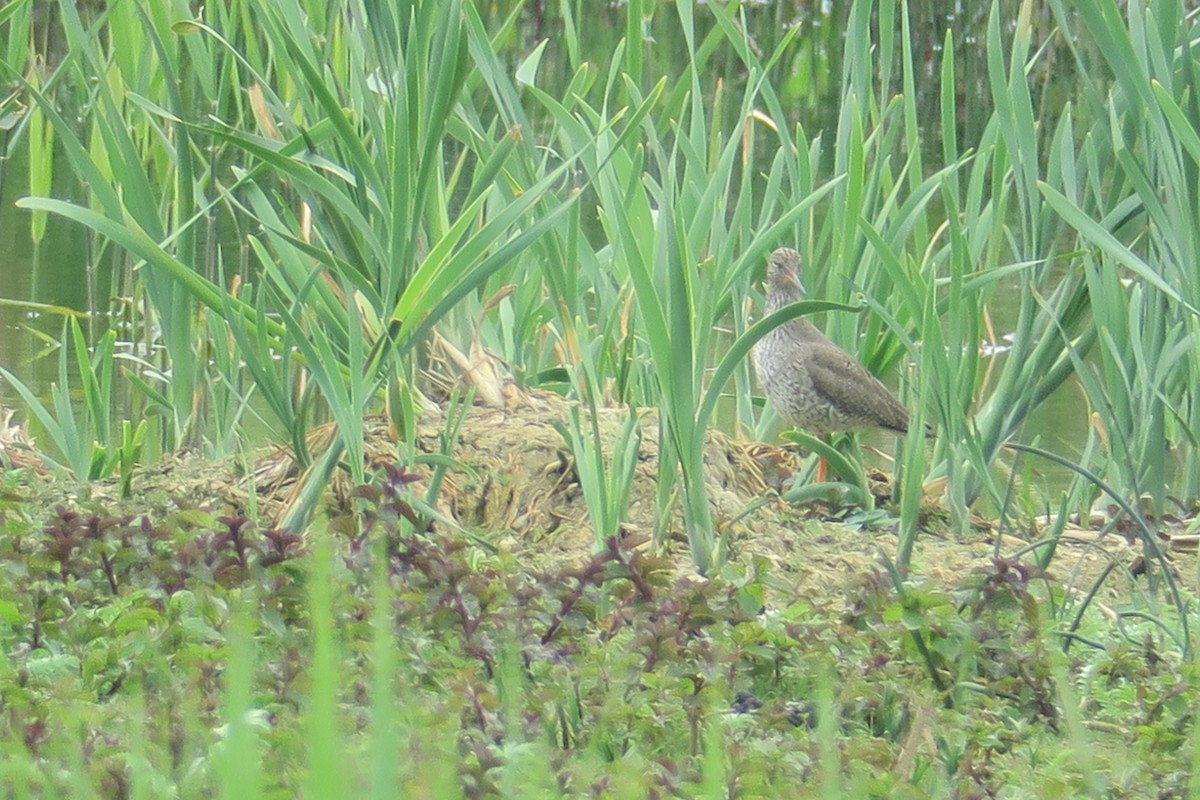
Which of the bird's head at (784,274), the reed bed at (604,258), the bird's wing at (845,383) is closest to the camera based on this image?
the reed bed at (604,258)

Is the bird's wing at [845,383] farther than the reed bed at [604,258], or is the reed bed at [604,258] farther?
the bird's wing at [845,383]

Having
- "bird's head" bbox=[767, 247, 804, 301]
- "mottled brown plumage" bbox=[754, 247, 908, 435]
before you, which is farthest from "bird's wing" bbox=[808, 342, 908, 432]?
"bird's head" bbox=[767, 247, 804, 301]

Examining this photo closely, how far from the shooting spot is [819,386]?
4.08 m

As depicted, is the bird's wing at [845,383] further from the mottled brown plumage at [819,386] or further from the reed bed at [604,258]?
the reed bed at [604,258]

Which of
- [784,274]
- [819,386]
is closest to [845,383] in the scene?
[819,386]

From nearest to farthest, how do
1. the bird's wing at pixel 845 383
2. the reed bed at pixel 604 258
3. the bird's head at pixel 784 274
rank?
the reed bed at pixel 604 258, the bird's wing at pixel 845 383, the bird's head at pixel 784 274

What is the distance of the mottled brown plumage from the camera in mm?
4098

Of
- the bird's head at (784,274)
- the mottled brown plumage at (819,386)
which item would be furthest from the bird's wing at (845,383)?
the bird's head at (784,274)

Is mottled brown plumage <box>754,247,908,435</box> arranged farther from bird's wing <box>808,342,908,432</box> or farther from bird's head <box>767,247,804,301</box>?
bird's head <box>767,247,804,301</box>

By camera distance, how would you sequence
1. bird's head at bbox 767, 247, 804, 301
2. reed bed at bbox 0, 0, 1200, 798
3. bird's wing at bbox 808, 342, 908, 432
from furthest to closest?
bird's head at bbox 767, 247, 804, 301 < bird's wing at bbox 808, 342, 908, 432 < reed bed at bbox 0, 0, 1200, 798

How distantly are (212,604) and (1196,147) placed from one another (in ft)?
6.05

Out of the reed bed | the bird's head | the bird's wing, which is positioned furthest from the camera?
the bird's head

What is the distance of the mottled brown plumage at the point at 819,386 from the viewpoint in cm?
410

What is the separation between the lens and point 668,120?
13.1 ft
